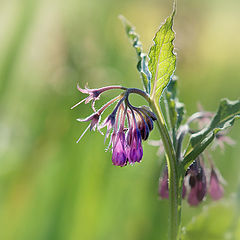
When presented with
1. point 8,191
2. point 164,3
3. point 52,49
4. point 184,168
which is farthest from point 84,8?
Result: point 184,168

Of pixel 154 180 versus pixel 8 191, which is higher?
pixel 154 180

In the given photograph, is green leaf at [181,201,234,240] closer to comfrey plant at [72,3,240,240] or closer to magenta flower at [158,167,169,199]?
magenta flower at [158,167,169,199]

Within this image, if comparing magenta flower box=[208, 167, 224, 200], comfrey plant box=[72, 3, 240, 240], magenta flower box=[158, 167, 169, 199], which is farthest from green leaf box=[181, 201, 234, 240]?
comfrey plant box=[72, 3, 240, 240]

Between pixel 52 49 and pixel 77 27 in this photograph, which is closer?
pixel 52 49

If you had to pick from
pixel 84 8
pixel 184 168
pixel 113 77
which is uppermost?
pixel 84 8

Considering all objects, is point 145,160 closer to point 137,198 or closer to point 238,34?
point 137,198

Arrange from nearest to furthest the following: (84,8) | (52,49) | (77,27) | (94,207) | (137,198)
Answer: (94,207) < (137,198) < (52,49) < (77,27) < (84,8)
